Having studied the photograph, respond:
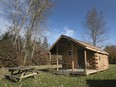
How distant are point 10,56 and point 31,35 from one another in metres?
10.1

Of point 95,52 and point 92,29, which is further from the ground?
point 92,29

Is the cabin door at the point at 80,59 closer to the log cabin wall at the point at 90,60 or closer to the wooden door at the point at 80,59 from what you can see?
the wooden door at the point at 80,59

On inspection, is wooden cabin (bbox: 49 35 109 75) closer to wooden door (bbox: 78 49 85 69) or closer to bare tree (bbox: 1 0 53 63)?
wooden door (bbox: 78 49 85 69)

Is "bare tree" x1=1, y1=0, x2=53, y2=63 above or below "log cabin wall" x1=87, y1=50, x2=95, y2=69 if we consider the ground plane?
above

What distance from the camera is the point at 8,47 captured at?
64.1 feet

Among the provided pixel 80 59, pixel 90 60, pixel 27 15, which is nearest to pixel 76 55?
pixel 80 59

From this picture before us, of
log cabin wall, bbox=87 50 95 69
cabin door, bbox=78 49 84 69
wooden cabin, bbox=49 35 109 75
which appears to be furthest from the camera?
cabin door, bbox=78 49 84 69

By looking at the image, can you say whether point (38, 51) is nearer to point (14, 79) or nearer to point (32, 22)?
point (32, 22)

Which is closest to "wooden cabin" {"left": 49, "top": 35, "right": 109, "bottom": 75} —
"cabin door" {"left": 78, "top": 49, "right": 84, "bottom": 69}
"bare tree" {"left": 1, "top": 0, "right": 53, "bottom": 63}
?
"cabin door" {"left": 78, "top": 49, "right": 84, "bottom": 69}

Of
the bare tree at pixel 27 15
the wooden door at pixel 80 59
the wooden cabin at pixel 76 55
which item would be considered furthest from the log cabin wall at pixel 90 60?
the bare tree at pixel 27 15

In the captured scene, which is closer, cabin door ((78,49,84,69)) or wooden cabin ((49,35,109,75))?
wooden cabin ((49,35,109,75))

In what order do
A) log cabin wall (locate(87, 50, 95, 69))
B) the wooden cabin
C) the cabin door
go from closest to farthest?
the wooden cabin → log cabin wall (locate(87, 50, 95, 69)) → the cabin door

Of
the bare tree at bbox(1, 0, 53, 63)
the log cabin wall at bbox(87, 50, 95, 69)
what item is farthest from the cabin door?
the bare tree at bbox(1, 0, 53, 63)

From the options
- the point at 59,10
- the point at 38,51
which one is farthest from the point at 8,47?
the point at 59,10
